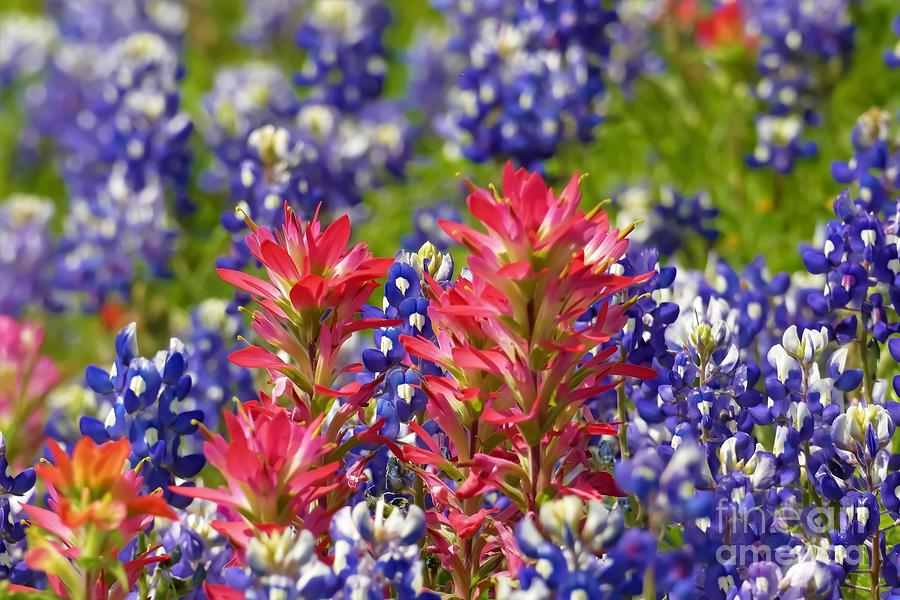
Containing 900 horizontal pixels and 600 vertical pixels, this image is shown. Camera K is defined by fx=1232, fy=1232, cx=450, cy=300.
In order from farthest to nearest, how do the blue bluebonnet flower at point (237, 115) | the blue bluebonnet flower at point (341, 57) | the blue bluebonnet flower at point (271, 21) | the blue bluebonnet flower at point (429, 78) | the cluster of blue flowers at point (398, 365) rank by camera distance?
the blue bluebonnet flower at point (271, 21)
the blue bluebonnet flower at point (429, 78)
the blue bluebonnet flower at point (341, 57)
the blue bluebonnet flower at point (237, 115)
the cluster of blue flowers at point (398, 365)

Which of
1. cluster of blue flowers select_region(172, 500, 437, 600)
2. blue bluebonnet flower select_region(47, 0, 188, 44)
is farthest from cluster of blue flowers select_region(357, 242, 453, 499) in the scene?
blue bluebonnet flower select_region(47, 0, 188, 44)

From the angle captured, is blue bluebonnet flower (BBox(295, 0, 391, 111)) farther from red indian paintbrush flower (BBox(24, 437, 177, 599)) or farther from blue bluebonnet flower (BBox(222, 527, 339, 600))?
blue bluebonnet flower (BBox(222, 527, 339, 600))

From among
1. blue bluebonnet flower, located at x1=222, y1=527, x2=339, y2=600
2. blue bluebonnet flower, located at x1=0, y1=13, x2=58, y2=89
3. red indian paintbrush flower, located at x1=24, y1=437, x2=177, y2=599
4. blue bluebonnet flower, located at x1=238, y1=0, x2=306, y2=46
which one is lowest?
blue bluebonnet flower, located at x1=222, y1=527, x2=339, y2=600

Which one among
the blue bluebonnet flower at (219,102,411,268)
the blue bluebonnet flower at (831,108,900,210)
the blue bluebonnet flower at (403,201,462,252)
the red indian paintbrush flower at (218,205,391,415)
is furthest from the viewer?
the blue bluebonnet flower at (403,201,462,252)

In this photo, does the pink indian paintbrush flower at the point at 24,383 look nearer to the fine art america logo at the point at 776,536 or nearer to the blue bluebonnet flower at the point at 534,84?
the blue bluebonnet flower at the point at 534,84

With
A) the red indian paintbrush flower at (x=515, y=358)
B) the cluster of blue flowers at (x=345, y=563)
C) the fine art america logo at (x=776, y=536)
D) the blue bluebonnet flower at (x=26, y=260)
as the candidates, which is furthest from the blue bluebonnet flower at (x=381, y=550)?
the blue bluebonnet flower at (x=26, y=260)

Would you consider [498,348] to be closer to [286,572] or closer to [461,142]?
[286,572]
